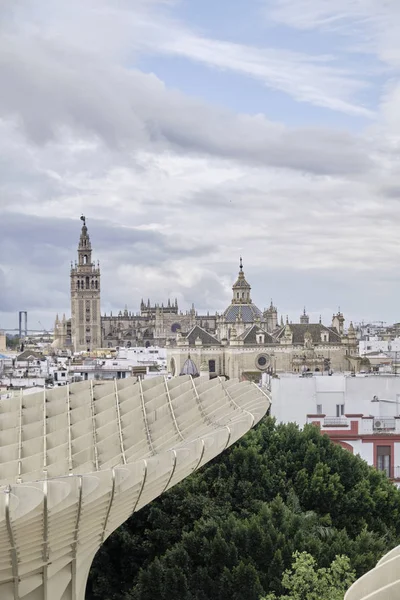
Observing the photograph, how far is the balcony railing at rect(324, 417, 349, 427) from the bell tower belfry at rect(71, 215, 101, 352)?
140 metres

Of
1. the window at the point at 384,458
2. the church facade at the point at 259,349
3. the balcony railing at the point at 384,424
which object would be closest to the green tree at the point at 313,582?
the window at the point at 384,458

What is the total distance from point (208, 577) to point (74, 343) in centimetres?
15941

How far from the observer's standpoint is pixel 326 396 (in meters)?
48.8

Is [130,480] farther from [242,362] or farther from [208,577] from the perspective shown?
[242,362]

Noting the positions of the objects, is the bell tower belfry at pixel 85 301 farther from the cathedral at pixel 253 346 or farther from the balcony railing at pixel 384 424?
the balcony railing at pixel 384 424

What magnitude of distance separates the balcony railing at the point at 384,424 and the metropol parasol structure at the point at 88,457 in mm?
14049

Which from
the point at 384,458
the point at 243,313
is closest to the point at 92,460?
the point at 384,458

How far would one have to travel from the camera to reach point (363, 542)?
2667 cm

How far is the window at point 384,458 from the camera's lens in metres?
40.6

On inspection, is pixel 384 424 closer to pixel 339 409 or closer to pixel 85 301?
pixel 339 409

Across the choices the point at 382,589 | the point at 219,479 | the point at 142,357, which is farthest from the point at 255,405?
the point at 142,357

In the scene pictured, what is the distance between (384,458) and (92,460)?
18.0m

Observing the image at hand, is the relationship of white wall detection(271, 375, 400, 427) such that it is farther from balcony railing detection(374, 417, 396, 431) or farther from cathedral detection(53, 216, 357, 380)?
cathedral detection(53, 216, 357, 380)

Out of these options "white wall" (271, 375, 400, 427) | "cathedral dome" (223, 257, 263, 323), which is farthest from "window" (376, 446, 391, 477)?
"cathedral dome" (223, 257, 263, 323)
